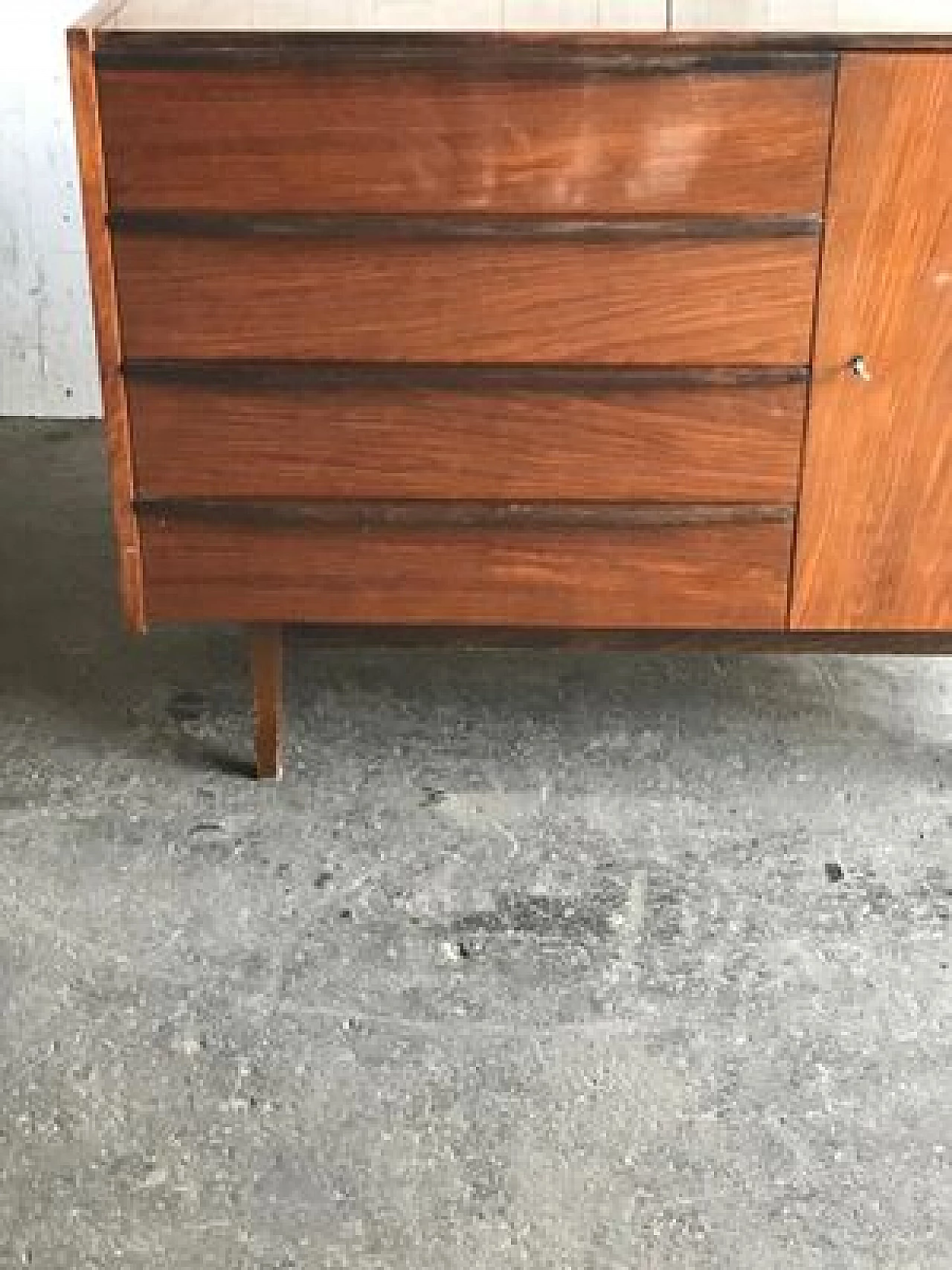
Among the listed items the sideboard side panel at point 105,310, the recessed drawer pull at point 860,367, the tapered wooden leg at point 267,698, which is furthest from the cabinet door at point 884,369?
the sideboard side panel at point 105,310

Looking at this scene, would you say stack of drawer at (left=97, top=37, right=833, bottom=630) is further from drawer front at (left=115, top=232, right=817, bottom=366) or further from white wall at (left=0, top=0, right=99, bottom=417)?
white wall at (left=0, top=0, right=99, bottom=417)

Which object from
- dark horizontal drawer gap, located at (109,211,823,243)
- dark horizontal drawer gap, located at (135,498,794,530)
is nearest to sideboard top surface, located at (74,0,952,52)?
dark horizontal drawer gap, located at (109,211,823,243)

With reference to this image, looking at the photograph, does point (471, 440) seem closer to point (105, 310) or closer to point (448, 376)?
point (448, 376)

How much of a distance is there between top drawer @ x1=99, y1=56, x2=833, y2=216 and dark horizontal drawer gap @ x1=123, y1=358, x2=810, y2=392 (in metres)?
0.15

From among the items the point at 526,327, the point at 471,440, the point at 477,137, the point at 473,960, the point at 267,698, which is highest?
the point at 477,137

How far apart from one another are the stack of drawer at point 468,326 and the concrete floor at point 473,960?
25cm

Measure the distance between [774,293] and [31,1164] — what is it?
1030 millimetres

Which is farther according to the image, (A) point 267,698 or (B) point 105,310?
(A) point 267,698

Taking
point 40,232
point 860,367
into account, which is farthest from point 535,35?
point 40,232

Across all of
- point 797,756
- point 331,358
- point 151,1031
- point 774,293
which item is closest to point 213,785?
point 151,1031

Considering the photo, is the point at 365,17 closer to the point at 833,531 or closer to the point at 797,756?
the point at 833,531

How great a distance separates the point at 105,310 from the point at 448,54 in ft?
1.35

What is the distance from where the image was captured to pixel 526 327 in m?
1.64

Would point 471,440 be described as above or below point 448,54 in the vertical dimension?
below
